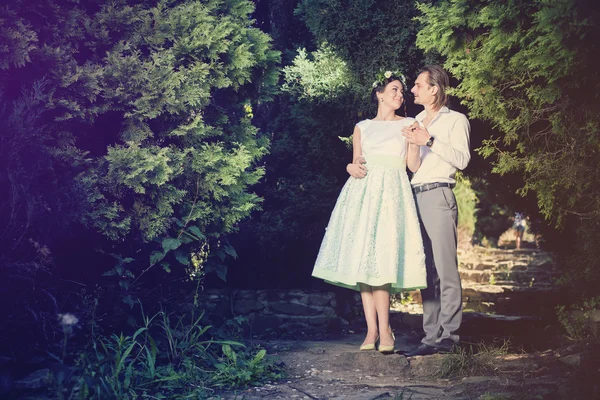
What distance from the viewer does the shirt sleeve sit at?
4984 millimetres

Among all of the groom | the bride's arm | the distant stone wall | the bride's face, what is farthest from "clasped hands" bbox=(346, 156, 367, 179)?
the distant stone wall

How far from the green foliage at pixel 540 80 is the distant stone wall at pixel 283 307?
3124mm

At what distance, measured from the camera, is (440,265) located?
16.6 ft

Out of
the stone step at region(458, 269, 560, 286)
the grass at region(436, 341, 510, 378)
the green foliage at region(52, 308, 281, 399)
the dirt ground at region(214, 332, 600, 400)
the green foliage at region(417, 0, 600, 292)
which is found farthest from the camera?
the stone step at region(458, 269, 560, 286)

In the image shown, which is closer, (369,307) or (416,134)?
(416,134)

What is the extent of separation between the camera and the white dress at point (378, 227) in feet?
16.5

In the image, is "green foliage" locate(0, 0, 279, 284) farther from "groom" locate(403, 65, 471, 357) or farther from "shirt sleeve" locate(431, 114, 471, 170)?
"shirt sleeve" locate(431, 114, 471, 170)

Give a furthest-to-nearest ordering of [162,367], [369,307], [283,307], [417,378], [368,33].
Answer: [283,307] → [368,33] → [369,307] → [417,378] → [162,367]

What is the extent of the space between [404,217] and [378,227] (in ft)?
0.76

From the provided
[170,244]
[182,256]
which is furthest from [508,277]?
[170,244]

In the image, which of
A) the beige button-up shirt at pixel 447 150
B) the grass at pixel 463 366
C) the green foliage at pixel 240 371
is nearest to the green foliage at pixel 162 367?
the green foliage at pixel 240 371

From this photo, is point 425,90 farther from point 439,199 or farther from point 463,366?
point 463,366

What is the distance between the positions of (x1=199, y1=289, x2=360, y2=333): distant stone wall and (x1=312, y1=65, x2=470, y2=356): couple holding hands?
2367 mm

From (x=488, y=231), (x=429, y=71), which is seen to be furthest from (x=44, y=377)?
(x=488, y=231)
